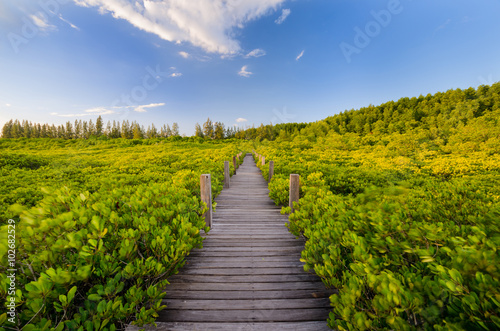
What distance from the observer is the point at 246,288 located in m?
2.76

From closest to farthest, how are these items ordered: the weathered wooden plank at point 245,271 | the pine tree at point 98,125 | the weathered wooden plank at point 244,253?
the weathered wooden plank at point 245,271 < the weathered wooden plank at point 244,253 < the pine tree at point 98,125

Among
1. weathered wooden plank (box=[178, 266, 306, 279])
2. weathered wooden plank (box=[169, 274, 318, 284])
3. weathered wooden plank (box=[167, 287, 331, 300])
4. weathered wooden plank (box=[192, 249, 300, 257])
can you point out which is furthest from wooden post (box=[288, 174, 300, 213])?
weathered wooden plank (box=[167, 287, 331, 300])

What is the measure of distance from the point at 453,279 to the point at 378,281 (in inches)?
19.1

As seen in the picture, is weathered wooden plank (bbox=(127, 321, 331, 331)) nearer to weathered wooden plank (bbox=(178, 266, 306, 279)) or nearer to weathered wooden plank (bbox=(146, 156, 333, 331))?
weathered wooden plank (bbox=(146, 156, 333, 331))

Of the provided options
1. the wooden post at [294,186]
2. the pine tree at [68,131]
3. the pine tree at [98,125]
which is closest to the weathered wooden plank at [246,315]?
the wooden post at [294,186]

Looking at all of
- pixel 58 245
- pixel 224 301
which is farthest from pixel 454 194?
pixel 58 245

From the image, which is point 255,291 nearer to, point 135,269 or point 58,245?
point 135,269

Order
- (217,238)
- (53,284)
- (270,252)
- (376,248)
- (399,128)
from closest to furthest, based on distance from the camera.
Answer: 1. (53,284)
2. (376,248)
3. (270,252)
4. (217,238)
5. (399,128)

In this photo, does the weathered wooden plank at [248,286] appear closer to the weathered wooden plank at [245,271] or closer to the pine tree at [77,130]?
the weathered wooden plank at [245,271]

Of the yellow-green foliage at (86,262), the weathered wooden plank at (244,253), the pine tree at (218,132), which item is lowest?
the weathered wooden plank at (244,253)

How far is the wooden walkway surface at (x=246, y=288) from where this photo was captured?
7.38ft

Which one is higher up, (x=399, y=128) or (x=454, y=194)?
(x=399, y=128)

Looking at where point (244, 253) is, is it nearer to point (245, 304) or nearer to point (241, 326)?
point (245, 304)

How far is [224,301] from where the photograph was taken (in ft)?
8.28
